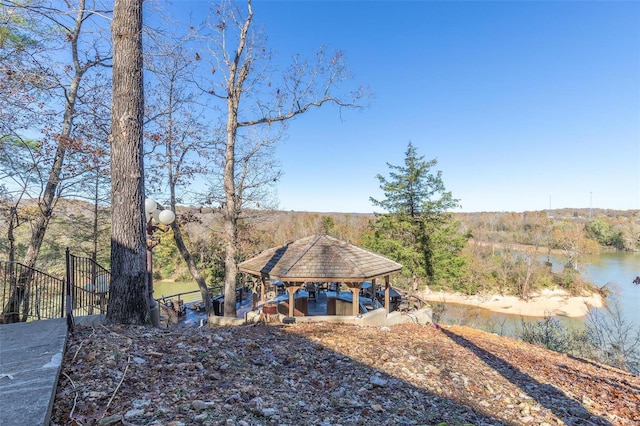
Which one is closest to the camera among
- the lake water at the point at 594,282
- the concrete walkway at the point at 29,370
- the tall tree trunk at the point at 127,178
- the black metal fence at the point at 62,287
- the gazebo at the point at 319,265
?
the concrete walkway at the point at 29,370

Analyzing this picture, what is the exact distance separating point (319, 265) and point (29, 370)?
268 inches

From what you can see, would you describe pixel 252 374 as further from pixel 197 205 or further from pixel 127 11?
pixel 197 205

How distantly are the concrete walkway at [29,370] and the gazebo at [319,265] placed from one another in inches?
215

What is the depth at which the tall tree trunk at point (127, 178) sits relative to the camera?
4.05 meters

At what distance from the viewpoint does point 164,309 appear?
1136 centimetres

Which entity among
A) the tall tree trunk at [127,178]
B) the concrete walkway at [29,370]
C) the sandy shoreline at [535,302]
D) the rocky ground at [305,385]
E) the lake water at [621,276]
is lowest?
the sandy shoreline at [535,302]

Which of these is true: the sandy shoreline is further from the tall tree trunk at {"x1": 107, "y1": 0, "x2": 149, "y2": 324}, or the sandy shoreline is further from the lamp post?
the tall tree trunk at {"x1": 107, "y1": 0, "x2": 149, "y2": 324}

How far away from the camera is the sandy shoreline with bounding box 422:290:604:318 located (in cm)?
2452

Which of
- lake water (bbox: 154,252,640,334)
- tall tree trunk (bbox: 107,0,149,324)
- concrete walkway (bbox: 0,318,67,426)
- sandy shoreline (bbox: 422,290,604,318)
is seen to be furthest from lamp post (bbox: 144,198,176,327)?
sandy shoreline (bbox: 422,290,604,318)

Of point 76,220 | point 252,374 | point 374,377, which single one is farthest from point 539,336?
point 76,220

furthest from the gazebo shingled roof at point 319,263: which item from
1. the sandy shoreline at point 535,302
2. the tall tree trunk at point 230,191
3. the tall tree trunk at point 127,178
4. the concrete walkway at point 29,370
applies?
the sandy shoreline at point 535,302

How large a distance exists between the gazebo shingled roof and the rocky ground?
11.4 ft

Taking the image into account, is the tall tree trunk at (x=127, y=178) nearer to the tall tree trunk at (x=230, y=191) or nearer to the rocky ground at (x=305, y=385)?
the rocky ground at (x=305, y=385)

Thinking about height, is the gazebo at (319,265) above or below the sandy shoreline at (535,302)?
above
